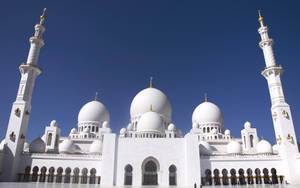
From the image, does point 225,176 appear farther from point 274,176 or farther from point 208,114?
point 208,114

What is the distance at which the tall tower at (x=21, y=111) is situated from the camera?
2234cm

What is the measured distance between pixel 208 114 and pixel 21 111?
25371mm

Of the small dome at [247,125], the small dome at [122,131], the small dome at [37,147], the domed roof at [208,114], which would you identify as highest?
the domed roof at [208,114]

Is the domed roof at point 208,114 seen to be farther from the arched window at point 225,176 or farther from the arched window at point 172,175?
the arched window at point 172,175

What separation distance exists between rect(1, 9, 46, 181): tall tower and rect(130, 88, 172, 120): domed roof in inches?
559

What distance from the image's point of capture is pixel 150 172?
22.5 m

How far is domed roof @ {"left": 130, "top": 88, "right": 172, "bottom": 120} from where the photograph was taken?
3319cm

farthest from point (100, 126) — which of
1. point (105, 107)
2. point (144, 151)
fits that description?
point (144, 151)

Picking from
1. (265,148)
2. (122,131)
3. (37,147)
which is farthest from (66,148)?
(265,148)

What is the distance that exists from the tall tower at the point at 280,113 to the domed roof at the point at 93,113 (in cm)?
2379

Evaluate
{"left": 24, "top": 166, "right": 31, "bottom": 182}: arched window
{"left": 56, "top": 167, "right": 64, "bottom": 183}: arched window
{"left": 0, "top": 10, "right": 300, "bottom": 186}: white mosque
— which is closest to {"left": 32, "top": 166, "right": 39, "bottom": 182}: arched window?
{"left": 0, "top": 10, "right": 300, "bottom": 186}: white mosque

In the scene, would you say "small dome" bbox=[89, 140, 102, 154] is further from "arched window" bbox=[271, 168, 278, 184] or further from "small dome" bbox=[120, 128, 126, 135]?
"arched window" bbox=[271, 168, 278, 184]

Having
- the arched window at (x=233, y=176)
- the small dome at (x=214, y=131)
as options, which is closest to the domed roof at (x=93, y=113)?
the small dome at (x=214, y=131)

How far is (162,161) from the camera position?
2239cm
